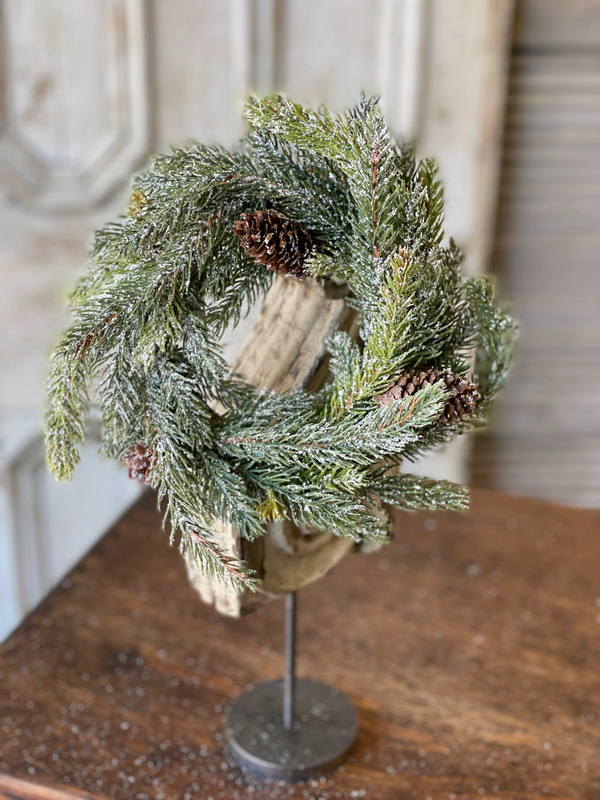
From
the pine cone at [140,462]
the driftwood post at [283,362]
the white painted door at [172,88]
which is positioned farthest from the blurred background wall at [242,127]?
the pine cone at [140,462]

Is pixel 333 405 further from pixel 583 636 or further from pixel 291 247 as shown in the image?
pixel 583 636

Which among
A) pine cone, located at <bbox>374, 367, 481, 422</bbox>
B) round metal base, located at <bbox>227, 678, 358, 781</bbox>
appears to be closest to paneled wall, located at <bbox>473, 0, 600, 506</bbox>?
round metal base, located at <bbox>227, 678, 358, 781</bbox>

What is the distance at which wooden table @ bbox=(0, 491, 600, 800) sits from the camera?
0.63 m

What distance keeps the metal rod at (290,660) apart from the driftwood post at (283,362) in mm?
77

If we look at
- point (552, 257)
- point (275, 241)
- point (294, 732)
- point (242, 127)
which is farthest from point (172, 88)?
point (294, 732)

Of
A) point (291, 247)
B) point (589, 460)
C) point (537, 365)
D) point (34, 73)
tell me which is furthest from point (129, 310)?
point (589, 460)

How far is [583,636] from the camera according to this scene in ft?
2.62

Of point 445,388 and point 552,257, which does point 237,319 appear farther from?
point 552,257

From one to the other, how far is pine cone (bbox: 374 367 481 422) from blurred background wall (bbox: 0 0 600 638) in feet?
2.96

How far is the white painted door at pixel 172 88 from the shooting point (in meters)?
1.20

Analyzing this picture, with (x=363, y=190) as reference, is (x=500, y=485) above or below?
below

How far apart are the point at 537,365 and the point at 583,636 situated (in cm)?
86

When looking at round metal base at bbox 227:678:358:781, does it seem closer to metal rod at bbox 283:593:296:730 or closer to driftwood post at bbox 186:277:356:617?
metal rod at bbox 283:593:296:730

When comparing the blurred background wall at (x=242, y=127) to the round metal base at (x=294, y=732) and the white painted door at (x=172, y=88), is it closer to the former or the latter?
the white painted door at (x=172, y=88)
